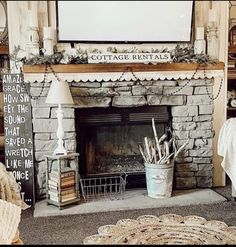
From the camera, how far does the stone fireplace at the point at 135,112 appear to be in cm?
321

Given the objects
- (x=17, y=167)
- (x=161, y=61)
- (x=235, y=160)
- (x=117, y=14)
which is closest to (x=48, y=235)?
(x=17, y=167)

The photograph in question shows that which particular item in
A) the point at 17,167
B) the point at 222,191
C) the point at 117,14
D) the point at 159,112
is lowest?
the point at 222,191

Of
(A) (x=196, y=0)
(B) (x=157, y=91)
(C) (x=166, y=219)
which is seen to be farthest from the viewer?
(B) (x=157, y=91)

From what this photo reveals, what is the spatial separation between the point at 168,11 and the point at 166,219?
2131 millimetres

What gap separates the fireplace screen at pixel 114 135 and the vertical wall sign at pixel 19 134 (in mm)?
487

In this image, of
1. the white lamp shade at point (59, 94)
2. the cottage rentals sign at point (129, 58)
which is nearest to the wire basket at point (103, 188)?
the white lamp shade at point (59, 94)

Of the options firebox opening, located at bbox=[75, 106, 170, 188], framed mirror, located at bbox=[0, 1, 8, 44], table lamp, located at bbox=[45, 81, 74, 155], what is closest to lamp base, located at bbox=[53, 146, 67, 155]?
table lamp, located at bbox=[45, 81, 74, 155]

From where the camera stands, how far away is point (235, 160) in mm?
2855

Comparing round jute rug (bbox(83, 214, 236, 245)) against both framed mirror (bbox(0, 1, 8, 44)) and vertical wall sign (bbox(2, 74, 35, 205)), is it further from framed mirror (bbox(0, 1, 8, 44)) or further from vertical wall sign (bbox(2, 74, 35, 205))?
framed mirror (bbox(0, 1, 8, 44))

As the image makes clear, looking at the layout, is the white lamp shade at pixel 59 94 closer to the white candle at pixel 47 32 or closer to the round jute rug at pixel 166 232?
the white candle at pixel 47 32

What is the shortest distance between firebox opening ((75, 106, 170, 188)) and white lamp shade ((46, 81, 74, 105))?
417 millimetres

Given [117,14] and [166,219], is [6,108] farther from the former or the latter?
[117,14]

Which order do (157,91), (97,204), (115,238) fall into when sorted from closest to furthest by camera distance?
(115,238), (97,204), (157,91)

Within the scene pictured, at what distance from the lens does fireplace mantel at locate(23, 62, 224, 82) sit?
3086 millimetres
